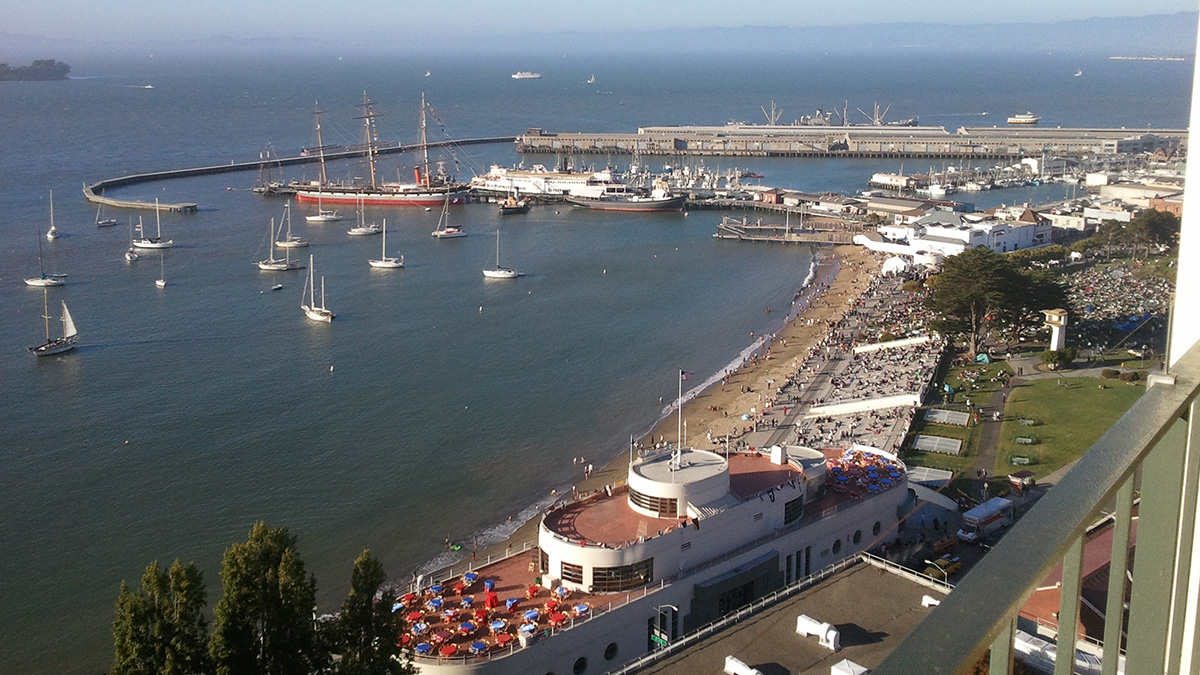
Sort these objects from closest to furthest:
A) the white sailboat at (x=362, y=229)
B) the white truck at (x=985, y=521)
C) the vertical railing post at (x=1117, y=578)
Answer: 1. the vertical railing post at (x=1117, y=578)
2. the white truck at (x=985, y=521)
3. the white sailboat at (x=362, y=229)

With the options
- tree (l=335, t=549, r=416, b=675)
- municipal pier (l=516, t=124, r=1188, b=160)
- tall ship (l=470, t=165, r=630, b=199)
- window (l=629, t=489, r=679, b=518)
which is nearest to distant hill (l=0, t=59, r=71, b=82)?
municipal pier (l=516, t=124, r=1188, b=160)

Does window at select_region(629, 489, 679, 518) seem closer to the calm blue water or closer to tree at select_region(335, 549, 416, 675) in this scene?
tree at select_region(335, 549, 416, 675)

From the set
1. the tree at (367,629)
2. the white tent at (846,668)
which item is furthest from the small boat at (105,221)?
A: the white tent at (846,668)

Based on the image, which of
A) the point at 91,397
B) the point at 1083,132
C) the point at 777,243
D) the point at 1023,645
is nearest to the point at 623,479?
the point at 1023,645

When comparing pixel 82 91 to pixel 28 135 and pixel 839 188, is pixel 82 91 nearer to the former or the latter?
pixel 28 135

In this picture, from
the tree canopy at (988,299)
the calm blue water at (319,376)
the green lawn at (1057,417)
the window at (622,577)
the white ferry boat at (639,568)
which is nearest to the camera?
the white ferry boat at (639,568)

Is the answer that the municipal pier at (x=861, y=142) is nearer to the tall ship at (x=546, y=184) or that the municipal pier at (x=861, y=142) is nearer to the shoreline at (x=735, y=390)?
the tall ship at (x=546, y=184)

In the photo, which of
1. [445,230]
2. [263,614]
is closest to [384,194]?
[445,230]
